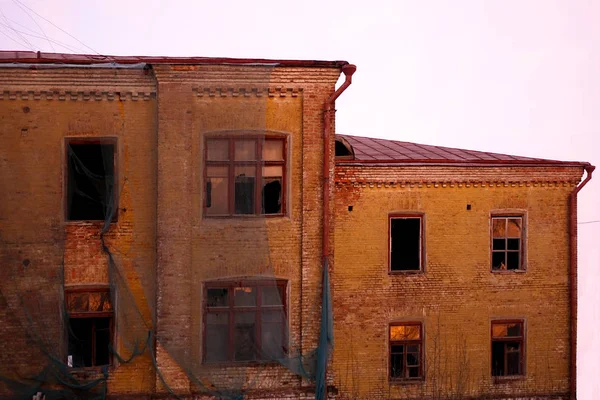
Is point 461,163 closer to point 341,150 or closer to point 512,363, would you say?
point 341,150

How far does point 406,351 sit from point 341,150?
5.03m

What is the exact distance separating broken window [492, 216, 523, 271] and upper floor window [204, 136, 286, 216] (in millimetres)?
6575

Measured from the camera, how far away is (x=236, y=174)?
1416 centimetres

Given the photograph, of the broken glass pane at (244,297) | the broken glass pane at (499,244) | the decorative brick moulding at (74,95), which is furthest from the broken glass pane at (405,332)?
the decorative brick moulding at (74,95)

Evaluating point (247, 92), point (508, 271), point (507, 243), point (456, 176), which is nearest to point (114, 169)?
point (247, 92)

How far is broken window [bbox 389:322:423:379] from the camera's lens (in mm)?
17219

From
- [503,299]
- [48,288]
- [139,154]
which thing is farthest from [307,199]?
[503,299]

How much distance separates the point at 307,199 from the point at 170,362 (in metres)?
4.12

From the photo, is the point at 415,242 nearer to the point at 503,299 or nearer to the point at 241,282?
the point at 503,299

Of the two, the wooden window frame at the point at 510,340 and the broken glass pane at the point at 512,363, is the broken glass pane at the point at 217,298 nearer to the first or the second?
the wooden window frame at the point at 510,340

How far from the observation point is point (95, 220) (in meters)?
14.0

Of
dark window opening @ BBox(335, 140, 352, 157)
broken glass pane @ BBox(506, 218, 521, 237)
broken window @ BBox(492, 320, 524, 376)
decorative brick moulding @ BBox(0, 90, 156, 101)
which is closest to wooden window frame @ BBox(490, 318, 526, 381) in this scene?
broken window @ BBox(492, 320, 524, 376)

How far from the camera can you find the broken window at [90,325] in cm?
1397

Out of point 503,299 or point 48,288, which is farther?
point 503,299
